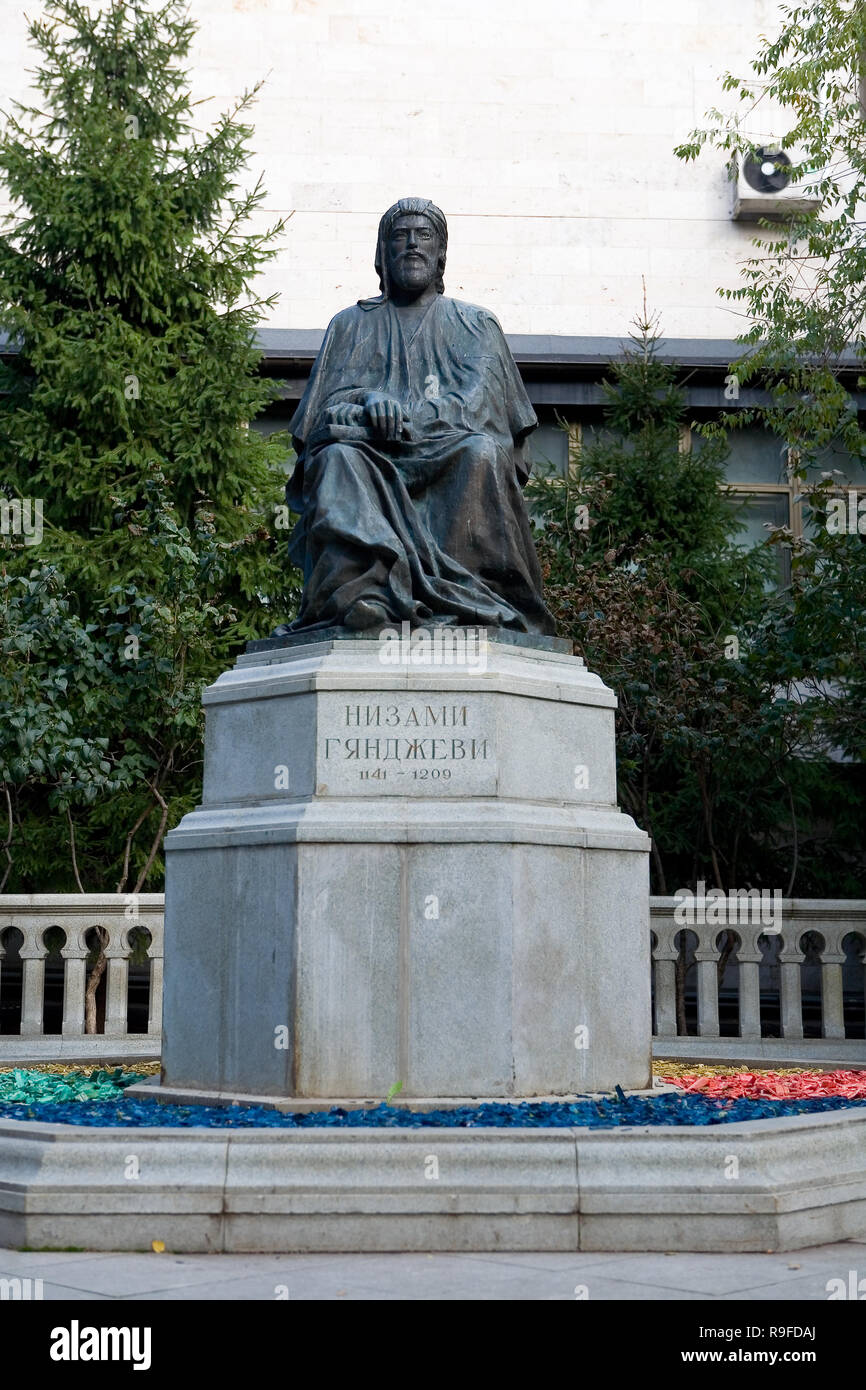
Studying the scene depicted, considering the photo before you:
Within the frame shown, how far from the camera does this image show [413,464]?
902 centimetres

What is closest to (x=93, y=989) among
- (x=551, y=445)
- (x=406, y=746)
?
(x=406, y=746)

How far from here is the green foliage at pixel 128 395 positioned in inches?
659

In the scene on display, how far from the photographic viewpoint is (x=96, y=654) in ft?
52.1

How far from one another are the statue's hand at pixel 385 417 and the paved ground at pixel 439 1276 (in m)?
4.45

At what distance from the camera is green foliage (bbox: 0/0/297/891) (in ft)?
55.0

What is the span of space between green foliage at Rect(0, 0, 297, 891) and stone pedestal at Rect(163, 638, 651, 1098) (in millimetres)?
7291

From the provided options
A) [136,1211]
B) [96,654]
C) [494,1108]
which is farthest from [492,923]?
[96,654]

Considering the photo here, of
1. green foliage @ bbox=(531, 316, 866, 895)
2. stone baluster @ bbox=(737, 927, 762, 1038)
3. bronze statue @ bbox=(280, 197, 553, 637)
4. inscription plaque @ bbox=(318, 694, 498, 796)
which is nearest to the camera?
inscription plaque @ bbox=(318, 694, 498, 796)

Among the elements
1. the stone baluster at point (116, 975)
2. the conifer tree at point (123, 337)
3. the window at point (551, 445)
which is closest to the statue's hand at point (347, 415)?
the stone baluster at point (116, 975)

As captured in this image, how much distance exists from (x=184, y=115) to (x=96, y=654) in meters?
10.6

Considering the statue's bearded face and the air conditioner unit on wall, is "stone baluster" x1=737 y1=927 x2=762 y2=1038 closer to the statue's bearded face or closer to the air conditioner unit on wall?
the statue's bearded face

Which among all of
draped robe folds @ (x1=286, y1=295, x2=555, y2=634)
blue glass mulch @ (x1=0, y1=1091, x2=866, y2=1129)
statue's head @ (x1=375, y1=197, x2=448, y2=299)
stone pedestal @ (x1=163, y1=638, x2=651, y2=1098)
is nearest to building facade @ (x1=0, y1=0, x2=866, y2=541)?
statue's head @ (x1=375, y1=197, x2=448, y2=299)

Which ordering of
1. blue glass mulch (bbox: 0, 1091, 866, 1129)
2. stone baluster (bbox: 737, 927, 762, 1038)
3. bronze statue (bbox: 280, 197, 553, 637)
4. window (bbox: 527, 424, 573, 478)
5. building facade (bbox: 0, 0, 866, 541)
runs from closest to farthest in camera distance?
blue glass mulch (bbox: 0, 1091, 866, 1129), bronze statue (bbox: 280, 197, 553, 637), stone baluster (bbox: 737, 927, 762, 1038), window (bbox: 527, 424, 573, 478), building facade (bbox: 0, 0, 866, 541)

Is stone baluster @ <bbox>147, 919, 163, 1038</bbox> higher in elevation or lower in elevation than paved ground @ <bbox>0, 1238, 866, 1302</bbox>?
higher
